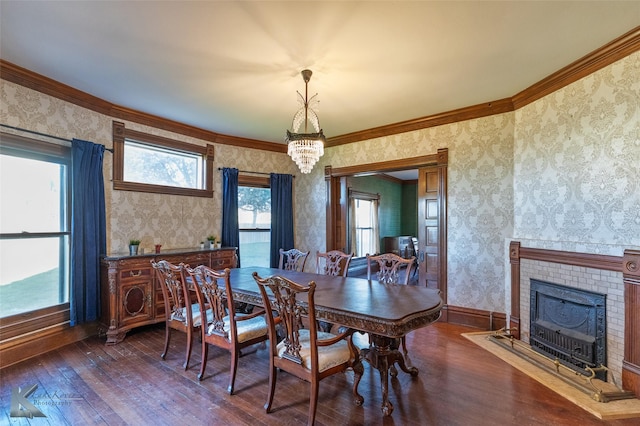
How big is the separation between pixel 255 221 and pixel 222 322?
9.91 ft

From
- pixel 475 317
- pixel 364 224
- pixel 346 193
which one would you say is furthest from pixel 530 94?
pixel 364 224

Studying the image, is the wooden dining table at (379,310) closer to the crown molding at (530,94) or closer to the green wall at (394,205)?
the crown molding at (530,94)

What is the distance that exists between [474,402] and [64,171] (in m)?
4.58

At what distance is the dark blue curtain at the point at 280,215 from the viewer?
5473mm

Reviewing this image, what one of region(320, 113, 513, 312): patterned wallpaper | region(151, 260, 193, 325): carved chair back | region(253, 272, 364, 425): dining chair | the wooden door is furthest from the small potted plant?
region(320, 113, 513, 312): patterned wallpaper

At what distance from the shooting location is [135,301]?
359 cm

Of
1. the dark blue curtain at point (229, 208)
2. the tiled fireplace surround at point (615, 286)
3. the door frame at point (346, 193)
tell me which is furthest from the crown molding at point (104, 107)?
the tiled fireplace surround at point (615, 286)

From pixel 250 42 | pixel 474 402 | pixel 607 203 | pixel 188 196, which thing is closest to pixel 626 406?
pixel 474 402

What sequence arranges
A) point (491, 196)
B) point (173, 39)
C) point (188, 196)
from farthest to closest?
point (188, 196) → point (491, 196) → point (173, 39)

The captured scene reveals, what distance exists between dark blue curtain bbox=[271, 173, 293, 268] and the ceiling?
6.54ft

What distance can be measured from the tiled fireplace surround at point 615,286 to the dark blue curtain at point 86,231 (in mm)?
4863

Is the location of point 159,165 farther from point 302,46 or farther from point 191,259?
point 302,46

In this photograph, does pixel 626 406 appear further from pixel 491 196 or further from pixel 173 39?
pixel 173 39

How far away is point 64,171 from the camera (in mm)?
3430
